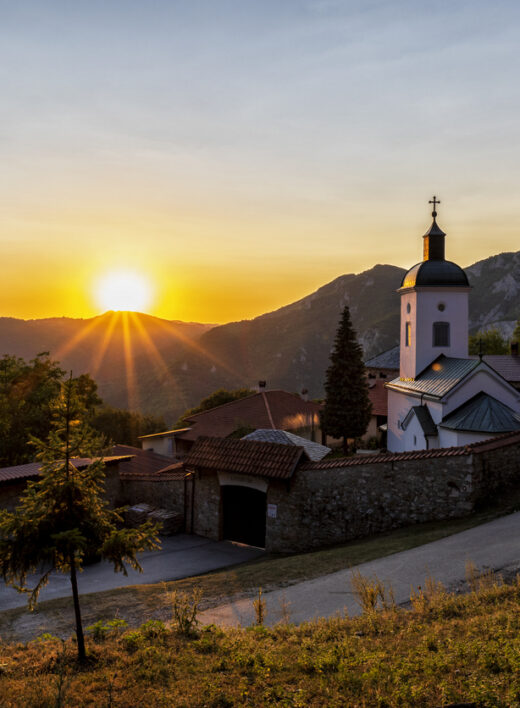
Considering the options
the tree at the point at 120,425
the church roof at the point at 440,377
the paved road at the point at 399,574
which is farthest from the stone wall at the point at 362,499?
the tree at the point at 120,425

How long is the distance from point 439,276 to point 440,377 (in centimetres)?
599

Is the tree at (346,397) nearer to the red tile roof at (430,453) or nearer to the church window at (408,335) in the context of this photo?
the church window at (408,335)

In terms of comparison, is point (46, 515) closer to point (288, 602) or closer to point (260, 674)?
point (260, 674)

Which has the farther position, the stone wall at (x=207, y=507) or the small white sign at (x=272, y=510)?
the stone wall at (x=207, y=507)

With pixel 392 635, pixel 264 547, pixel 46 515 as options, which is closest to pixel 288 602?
pixel 392 635

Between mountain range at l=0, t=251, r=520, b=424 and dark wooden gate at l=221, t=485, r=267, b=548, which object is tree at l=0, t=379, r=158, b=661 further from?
mountain range at l=0, t=251, r=520, b=424

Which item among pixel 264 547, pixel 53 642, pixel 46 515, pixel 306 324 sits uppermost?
pixel 306 324

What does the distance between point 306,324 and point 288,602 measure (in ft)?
508

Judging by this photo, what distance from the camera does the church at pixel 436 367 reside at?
78.8ft

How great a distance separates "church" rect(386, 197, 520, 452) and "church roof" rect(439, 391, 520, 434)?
0.22 feet

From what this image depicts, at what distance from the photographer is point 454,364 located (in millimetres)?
27016

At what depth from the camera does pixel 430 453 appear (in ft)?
47.5

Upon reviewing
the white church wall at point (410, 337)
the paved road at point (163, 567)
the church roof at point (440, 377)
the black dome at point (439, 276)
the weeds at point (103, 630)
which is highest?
the black dome at point (439, 276)

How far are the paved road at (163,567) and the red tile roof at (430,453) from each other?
3.54m
